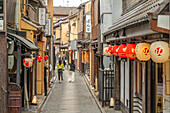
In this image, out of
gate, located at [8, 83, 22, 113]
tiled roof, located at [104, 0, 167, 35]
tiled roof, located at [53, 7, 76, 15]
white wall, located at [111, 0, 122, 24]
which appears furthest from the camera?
tiled roof, located at [53, 7, 76, 15]

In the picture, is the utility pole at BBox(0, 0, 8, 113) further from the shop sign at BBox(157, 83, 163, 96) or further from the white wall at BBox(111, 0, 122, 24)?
the white wall at BBox(111, 0, 122, 24)

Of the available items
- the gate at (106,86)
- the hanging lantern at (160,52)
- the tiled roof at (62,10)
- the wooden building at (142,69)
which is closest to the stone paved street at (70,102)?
the gate at (106,86)

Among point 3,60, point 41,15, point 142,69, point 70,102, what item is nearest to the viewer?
point 3,60

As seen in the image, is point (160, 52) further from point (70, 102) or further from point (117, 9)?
point (70, 102)

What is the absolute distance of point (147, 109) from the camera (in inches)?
430

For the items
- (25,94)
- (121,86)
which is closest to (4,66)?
(25,94)

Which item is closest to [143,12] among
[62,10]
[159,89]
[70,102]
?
[159,89]

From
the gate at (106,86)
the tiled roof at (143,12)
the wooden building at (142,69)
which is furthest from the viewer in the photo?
the gate at (106,86)

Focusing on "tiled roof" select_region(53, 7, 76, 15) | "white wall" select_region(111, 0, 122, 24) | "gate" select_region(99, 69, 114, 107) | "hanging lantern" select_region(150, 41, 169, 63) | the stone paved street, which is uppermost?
"tiled roof" select_region(53, 7, 76, 15)

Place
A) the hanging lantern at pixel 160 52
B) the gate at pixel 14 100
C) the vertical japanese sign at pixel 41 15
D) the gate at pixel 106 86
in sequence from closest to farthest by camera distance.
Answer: the hanging lantern at pixel 160 52 < the gate at pixel 14 100 < the gate at pixel 106 86 < the vertical japanese sign at pixel 41 15

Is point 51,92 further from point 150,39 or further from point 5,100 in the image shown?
point 150,39

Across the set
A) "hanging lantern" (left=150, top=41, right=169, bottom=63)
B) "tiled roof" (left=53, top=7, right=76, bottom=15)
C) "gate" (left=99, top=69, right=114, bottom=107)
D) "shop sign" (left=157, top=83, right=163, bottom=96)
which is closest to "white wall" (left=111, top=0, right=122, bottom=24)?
"gate" (left=99, top=69, right=114, bottom=107)

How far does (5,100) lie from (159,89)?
19.4 ft

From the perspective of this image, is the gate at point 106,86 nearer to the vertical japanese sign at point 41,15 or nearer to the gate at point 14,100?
the gate at point 14,100
